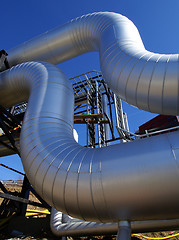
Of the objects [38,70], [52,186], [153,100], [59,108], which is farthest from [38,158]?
[38,70]

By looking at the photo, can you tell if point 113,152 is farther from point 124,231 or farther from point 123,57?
point 123,57

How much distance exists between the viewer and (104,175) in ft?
5.83

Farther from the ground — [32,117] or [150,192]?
[32,117]

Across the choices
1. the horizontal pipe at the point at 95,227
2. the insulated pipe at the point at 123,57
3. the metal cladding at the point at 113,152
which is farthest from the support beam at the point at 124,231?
the horizontal pipe at the point at 95,227

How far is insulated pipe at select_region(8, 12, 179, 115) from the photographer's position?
2156 millimetres

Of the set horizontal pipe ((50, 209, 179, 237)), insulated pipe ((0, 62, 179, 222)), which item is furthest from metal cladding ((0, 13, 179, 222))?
horizontal pipe ((50, 209, 179, 237))

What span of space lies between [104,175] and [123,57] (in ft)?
6.40

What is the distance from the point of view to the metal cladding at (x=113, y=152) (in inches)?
64.6

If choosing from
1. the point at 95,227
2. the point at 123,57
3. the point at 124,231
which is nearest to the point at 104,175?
the point at 124,231

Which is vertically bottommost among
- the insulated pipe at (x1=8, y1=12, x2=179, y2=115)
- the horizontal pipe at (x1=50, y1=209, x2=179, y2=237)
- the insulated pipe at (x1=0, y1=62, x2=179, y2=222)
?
the horizontal pipe at (x1=50, y1=209, x2=179, y2=237)

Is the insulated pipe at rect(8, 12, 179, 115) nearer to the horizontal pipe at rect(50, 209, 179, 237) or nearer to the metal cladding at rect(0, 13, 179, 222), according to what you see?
the metal cladding at rect(0, 13, 179, 222)

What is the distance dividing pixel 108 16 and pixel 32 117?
10.2 ft

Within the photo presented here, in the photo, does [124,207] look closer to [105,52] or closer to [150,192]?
[150,192]

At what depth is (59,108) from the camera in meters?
2.96
